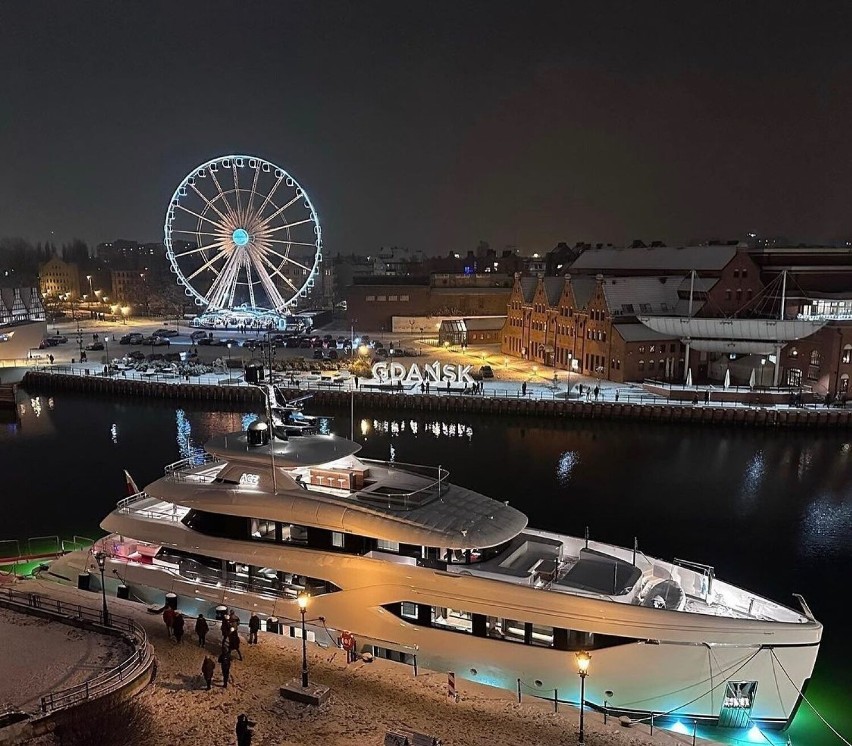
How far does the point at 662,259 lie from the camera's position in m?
63.1

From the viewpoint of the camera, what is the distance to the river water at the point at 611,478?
2245cm

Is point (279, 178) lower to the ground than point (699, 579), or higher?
higher

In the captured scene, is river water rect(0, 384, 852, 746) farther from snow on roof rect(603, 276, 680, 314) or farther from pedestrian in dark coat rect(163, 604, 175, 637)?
snow on roof rect(603, 276, 680, 314)

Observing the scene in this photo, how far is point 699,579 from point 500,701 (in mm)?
5961

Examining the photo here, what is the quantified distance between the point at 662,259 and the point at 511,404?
92.9 ft

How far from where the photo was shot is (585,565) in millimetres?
15398

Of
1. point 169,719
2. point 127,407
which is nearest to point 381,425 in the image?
point 127,407

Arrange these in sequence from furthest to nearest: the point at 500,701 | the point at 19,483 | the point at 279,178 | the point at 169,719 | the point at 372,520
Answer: the point at 279,178 → the point at 19,483 → the point at 372,520 → the point at 500,701 → the point at 169,719

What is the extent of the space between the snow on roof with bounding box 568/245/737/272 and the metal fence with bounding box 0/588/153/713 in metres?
52.9

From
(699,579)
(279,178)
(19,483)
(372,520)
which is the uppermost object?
(279,178)

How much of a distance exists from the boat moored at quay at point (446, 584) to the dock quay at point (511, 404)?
73.9ft

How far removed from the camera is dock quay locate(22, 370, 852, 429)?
41000 millimetres

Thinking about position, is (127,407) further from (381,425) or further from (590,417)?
(590,417)

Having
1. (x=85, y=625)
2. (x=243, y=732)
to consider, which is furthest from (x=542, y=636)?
(x=85, y=625)
